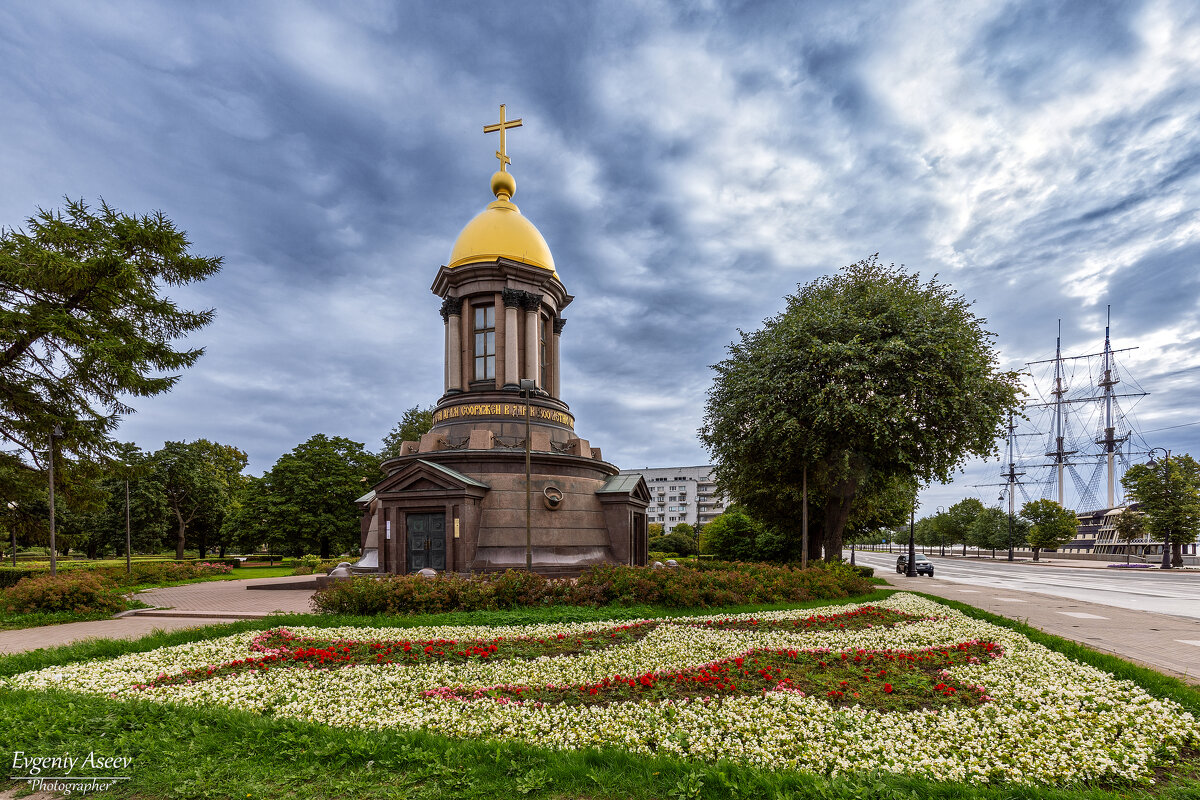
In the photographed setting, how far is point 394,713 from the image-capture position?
7.00 meters

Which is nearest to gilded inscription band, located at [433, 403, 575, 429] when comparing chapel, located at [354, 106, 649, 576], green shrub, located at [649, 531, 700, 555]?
chapel, located at [354, 106, 649, 576]

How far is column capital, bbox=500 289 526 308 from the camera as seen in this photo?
2923 centimetres

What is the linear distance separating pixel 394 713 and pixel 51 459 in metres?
23.9

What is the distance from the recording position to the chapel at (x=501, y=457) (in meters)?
23.7

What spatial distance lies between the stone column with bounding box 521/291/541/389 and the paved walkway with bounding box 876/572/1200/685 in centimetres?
1990

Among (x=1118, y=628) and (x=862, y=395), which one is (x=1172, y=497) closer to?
(x=862, y=395)

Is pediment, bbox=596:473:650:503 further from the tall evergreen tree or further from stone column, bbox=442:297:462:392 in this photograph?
the tall evergreen tree

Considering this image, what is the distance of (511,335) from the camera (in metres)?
29.1

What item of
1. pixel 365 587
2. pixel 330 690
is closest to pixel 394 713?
pixel 330 690

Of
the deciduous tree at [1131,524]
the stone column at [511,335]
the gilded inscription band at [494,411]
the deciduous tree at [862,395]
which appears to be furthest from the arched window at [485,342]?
the deciduous tree at [1131,524]

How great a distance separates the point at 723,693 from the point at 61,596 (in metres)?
19.6

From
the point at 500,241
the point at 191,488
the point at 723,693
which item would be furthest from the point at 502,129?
the point at 191,488

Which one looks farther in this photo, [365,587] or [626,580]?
[626,580]

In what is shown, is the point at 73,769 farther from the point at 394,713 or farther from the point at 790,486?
the point at 790,486
